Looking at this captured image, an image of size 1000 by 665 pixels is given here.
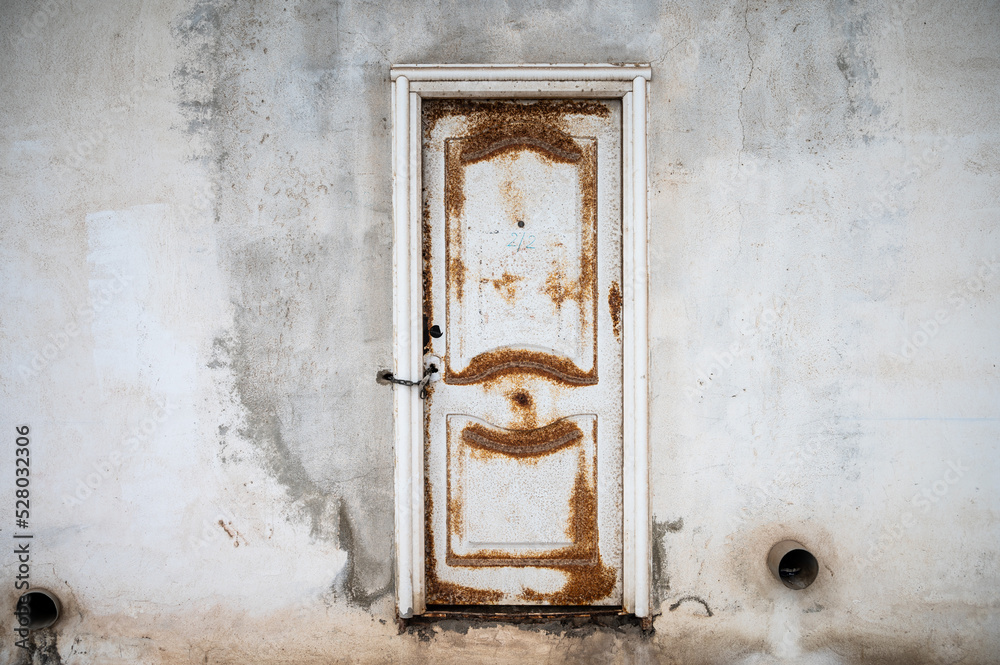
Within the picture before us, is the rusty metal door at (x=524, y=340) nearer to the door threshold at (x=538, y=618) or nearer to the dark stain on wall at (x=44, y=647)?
the door threshold at (x=538, y=618)

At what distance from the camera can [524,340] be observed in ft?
7.04

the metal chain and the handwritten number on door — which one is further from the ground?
the handwritten number on door

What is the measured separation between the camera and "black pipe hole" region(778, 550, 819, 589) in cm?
205

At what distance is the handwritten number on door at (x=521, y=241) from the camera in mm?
2129

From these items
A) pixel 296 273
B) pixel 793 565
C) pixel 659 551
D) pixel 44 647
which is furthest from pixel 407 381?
pixel 44 647

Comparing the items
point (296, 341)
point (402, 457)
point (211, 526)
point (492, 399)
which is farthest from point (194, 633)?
point (492, 399)

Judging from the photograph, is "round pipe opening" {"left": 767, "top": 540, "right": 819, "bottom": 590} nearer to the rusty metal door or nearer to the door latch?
the rusty metal door

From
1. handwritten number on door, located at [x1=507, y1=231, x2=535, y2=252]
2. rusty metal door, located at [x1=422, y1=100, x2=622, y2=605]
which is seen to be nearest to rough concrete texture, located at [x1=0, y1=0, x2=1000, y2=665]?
rusty metal door, located at [x1=422, y1=100, x2=622, y2=605]

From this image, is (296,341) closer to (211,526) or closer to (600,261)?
(211,526)

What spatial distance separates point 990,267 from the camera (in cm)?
207

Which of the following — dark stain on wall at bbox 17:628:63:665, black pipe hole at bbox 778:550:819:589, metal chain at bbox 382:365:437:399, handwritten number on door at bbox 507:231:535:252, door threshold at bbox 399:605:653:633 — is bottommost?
dark stain on wall at bbox 17:628:63:665

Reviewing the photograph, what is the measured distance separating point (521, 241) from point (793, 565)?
189 centimetres

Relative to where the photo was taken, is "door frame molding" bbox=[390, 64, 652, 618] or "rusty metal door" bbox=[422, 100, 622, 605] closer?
"door frame molding" bbox=[390, 64, 652, 618]

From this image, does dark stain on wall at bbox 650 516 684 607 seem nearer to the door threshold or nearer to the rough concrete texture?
the rough concrete texture
